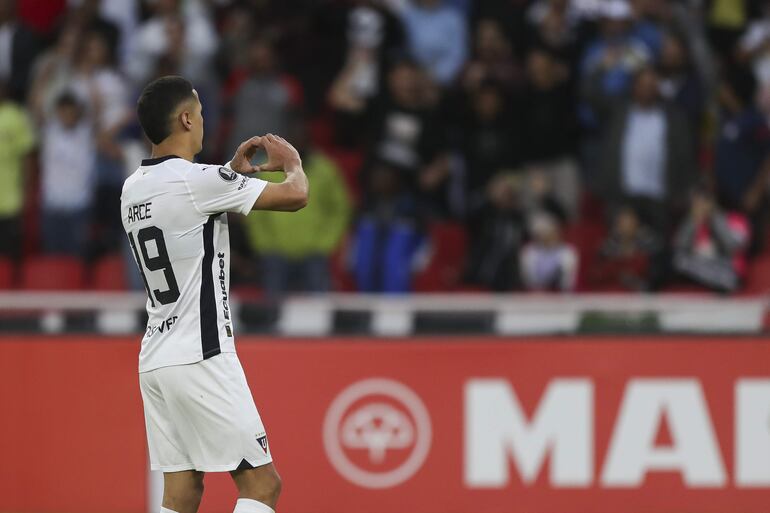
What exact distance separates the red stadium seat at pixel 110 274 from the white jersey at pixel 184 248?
5.66 meters

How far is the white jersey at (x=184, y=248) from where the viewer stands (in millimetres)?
5160

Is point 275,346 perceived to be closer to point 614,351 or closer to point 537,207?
point 614,351

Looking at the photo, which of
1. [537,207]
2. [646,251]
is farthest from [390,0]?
[646,251]

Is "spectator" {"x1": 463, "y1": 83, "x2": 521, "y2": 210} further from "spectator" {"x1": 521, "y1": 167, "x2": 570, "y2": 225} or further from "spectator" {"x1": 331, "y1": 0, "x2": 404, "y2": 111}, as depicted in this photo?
"spectator" {"x1": 331, "y1": 0, "x2": 404, "y2": 111}

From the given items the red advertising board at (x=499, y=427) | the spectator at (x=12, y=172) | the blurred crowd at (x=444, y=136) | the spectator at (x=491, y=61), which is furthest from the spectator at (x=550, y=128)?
the spectator at (x=12, y=172)

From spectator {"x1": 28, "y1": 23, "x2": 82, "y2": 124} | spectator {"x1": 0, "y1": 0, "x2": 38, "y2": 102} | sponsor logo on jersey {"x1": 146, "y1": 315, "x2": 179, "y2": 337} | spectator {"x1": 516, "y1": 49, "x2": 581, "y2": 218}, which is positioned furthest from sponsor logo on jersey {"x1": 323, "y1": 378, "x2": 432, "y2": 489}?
spectator {"x1": 0, "y1": 0, "x2": 38, "y2": 102}

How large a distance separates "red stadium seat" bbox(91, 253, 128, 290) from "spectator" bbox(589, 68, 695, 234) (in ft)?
13.2

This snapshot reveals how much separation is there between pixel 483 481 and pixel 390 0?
5.67 metres

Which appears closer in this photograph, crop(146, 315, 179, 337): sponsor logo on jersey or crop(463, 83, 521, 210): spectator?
crop(146, 315, 179, 337): sponsor logo on jersey

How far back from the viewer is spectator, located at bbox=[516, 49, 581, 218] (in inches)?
444

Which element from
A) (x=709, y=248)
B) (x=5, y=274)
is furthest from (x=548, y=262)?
(x=5, y=274)

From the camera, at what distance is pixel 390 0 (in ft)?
40.8

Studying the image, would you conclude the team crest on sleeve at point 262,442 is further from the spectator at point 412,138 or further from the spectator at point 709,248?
the spectator at point 412,138

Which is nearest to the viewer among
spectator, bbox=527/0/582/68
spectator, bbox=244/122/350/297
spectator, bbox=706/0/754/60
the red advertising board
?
the red advertising board
